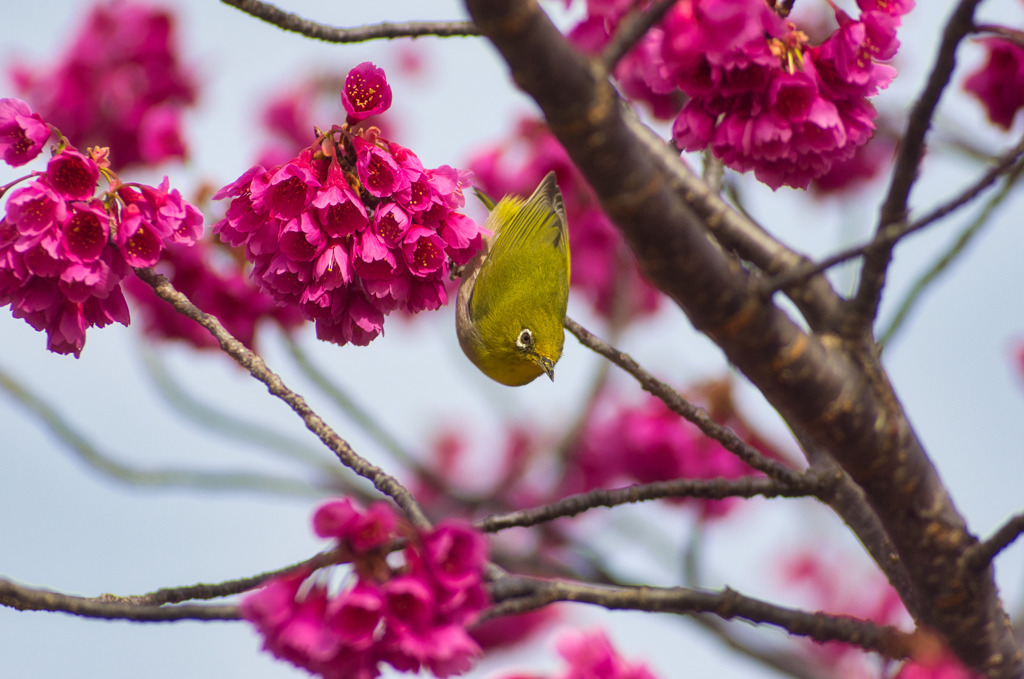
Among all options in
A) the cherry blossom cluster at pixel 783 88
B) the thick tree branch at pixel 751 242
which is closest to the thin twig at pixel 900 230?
the thick tree branch at pixel 751 242

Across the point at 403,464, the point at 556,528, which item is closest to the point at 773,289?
the point at 403,464

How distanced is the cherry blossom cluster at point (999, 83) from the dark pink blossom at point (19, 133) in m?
4.18

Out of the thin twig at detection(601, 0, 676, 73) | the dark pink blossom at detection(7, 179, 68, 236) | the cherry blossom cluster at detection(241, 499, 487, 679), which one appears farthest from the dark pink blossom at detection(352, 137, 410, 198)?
the cherry blossom cluster at detection(241, 499, 487, 679)

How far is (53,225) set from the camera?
8.69 ft

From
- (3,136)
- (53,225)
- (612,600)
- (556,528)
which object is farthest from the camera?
(556,528)

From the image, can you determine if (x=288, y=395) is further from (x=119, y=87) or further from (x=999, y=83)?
(x=119, y=87)

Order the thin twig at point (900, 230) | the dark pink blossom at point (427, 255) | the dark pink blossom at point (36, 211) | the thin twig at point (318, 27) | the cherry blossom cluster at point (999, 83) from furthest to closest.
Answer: the cherry blossom cluster at point (999, 83)
the dark pink blossom at point (427, 255)
the thin twig at point (318, 27)
the dark pink blossom at point (36, 211)
the thin twig at point (900, 230)

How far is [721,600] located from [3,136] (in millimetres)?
2649

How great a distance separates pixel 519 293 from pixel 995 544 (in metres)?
3.63

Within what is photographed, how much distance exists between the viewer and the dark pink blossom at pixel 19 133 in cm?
281

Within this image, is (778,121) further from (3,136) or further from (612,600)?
(3,136)

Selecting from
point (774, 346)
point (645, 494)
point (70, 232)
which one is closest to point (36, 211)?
point (70, 232)

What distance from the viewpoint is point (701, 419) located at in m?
3.03

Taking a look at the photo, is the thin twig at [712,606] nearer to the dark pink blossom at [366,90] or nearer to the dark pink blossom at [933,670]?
the dark pink blossom at [933,670]
